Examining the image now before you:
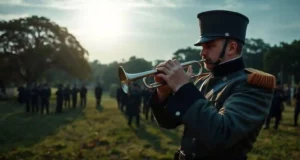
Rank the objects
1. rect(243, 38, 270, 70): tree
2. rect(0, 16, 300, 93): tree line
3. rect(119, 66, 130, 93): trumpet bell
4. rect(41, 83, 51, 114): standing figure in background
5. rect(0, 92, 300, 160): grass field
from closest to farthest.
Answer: rect(119, 66, 130, 93): trumpet bell
rect(0, 92, 300, 160): grass field
rect(41, 83, 51, 114): standing figure in background
rect(0, 16, 300, 93): tree line
rect(243, 38, 270, 70): tree

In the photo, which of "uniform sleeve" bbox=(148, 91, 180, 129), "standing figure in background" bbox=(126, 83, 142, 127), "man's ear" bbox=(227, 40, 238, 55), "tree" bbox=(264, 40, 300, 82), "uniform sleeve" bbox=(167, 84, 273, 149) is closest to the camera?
"uniform sleeve" bbox=(167, 84, 273, 149)

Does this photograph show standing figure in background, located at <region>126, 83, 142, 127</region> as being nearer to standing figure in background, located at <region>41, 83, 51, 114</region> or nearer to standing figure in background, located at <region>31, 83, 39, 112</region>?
standing figure in background, located at <region>41, 83, 51, 114</region>

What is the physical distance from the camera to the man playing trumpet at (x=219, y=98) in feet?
5.93

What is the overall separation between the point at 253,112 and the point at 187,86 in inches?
19.6

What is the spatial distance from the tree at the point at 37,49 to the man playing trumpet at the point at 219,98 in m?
41.5

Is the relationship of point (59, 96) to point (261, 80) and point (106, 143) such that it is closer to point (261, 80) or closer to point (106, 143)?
point (106, 143)

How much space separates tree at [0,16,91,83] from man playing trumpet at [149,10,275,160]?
41547mm

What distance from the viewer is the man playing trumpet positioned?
1807mm


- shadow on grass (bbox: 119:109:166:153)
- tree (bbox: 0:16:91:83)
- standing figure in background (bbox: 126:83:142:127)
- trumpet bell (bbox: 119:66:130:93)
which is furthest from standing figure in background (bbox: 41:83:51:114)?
tree (bbox: 0:16:91:83)

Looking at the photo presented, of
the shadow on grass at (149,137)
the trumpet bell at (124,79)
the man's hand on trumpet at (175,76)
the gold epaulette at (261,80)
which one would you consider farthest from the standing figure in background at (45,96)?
the gold epaulette at (261,80)

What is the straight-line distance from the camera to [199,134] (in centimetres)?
182

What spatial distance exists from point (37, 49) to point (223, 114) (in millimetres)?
42783

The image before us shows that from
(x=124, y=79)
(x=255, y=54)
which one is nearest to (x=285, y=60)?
(x=255, y=54)

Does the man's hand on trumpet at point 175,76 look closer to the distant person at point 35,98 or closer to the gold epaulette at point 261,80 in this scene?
the gold epaulette at point 261,80
